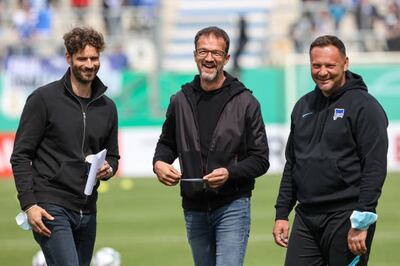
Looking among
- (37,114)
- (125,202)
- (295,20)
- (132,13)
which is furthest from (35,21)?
(37,114)

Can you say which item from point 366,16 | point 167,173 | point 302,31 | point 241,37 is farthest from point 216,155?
point 366,16

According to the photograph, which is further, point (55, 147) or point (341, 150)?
point (55, 147)

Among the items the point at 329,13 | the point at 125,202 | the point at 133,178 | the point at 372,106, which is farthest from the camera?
the point at 329,13

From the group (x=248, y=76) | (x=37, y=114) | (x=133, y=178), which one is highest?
(x=37, y=114)

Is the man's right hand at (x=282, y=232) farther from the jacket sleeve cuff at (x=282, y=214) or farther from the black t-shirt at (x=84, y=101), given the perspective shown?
the black t-shirt at (x=84, y=101)

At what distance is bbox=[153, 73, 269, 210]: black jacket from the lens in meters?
7.16

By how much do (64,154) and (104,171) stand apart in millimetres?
333

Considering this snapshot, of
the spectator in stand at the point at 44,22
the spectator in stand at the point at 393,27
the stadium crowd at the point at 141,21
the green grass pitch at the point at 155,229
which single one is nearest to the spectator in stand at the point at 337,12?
the stadium crowd at the point at 141,21

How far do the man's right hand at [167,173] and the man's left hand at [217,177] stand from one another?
23cm

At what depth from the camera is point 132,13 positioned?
2858cm

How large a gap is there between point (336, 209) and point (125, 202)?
1136 cm

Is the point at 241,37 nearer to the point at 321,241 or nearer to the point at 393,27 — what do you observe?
the point at 393,27

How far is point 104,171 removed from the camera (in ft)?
23.7

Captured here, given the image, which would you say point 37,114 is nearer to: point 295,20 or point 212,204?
point 212,204
